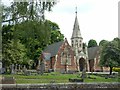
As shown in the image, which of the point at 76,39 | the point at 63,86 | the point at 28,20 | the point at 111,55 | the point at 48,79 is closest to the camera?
the point at 63,86

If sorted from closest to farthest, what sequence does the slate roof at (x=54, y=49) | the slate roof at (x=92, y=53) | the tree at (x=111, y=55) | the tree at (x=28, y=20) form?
the tree at (x=28, y=20) < the tree at (x=111, y=55) < the slate roof at (x=54, y=49) < the slate roof at (x=92, y=53)

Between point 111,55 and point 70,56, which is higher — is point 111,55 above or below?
below

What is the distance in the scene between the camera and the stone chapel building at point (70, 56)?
5897 cm

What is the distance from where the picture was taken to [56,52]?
59.2 metres

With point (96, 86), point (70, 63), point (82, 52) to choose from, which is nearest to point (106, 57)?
point (70, 63)

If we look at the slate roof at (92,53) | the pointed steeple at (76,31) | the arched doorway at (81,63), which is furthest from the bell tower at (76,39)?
the slate roof at (92,53)

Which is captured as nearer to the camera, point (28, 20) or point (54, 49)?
point (28, 20)

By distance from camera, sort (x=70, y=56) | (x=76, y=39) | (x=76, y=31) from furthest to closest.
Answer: (x=76, y=31)
(x=76, y=39)
(x=70, y=56)

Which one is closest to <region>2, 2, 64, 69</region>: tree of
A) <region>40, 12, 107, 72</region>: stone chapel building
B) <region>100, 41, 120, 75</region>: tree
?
<region>100, 41, 120, 75</region>: tree

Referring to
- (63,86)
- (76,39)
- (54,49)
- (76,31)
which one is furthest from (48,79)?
(76,31)

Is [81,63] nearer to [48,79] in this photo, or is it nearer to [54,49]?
[54,49]

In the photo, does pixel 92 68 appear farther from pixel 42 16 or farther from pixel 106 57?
pixel 42 16

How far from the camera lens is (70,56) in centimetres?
6062

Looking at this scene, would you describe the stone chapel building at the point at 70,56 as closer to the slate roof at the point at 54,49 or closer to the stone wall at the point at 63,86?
the slate roof at the point at 54,49
